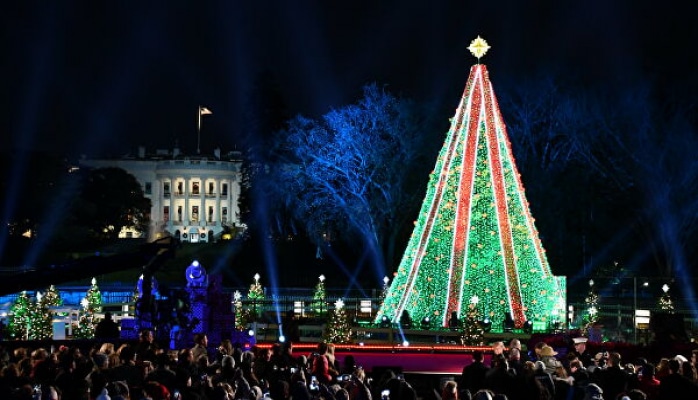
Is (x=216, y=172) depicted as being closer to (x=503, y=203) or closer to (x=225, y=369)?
(x=503, y=203)

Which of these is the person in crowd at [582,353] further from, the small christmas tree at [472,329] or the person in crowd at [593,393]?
the small christmas tree at [472,329]

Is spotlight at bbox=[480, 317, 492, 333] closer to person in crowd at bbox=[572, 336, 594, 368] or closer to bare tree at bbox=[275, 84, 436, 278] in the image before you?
person in crowd at bbox=[572, 336, 594, 368]

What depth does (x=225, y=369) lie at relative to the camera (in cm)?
1403

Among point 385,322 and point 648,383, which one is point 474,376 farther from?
point 385,322

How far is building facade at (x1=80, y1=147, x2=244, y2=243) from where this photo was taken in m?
132

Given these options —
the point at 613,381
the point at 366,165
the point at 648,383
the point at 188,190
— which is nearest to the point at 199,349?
the point at 613,381

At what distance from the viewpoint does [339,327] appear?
29516 millimetres

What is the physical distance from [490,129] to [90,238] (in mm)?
65341

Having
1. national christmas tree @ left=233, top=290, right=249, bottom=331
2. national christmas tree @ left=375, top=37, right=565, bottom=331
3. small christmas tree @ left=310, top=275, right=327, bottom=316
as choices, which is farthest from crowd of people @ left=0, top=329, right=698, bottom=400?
small christmas tree @ left=310, top=275, right=327, bottom=316

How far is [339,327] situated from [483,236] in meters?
4.44

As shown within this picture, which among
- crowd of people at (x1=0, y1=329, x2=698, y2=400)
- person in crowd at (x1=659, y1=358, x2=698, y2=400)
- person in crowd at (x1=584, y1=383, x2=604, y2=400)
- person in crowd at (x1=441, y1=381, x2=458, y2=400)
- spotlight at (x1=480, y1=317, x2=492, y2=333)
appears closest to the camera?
person in crowd at (x1=584, y1=383, x2=604, y2=400)

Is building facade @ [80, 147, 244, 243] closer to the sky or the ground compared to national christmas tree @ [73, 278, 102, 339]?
closer to the sky

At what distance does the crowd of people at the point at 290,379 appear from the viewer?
37.9 feet

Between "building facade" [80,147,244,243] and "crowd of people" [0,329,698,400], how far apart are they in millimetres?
115483
